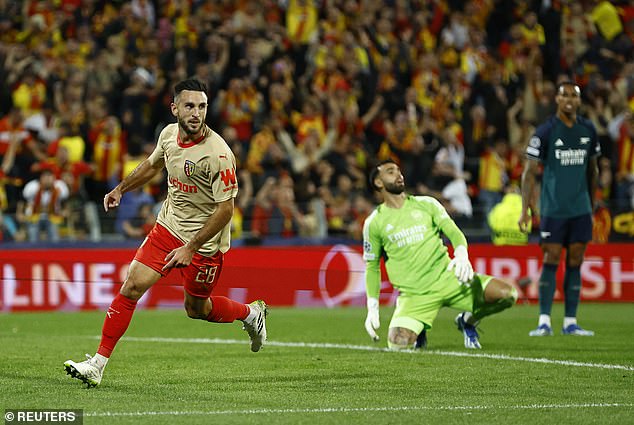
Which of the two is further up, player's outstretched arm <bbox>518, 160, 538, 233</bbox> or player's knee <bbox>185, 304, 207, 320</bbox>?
player's outstretched arm <bbox>518, 160, 538, 233</bbox>

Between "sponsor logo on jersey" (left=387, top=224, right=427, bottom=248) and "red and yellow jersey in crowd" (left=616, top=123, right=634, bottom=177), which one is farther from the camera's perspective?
"red and yellow jersey in crowd" (left=616, top=123, right=634, bottom=177)

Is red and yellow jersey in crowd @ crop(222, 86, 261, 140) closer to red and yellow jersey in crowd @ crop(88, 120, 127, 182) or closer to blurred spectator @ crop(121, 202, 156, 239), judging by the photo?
red and yellow jersey in crowd @ crop(88, 120, 127, 182)

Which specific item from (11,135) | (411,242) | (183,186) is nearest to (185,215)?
(183,186)

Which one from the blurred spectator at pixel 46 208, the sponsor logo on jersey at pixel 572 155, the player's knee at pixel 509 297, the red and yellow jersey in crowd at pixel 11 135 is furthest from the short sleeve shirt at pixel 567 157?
the red and yellow jersey in crowd at pixel 11 135

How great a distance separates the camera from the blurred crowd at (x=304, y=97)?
1914cm

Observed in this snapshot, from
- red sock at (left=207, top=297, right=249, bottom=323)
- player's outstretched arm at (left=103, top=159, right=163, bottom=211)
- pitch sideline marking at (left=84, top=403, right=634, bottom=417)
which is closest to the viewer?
pitch sideline marking at (left=84, top=403, right=634, bottom=417)

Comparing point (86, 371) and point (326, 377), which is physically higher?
point (86, 371)

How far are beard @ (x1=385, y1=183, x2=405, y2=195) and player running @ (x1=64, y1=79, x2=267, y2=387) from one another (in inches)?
113

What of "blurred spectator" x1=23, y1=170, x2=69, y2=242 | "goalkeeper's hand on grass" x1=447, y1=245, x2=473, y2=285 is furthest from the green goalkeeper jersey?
"blurred spectator" x1=23, y1=170, x2=69, y2=242

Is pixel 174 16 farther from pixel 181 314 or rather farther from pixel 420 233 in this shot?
pixel 420 233

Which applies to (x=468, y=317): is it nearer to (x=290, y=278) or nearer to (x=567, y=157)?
(x=567, y=157)

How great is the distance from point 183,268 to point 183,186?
2.01 feet

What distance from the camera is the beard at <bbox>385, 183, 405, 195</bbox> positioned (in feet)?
38.2

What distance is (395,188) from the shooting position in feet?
38.2
